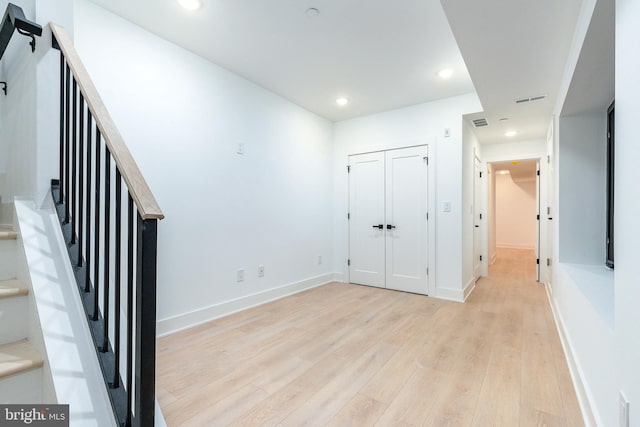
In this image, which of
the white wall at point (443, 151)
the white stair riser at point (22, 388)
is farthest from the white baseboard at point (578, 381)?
the white stair riser at point (22, 388)

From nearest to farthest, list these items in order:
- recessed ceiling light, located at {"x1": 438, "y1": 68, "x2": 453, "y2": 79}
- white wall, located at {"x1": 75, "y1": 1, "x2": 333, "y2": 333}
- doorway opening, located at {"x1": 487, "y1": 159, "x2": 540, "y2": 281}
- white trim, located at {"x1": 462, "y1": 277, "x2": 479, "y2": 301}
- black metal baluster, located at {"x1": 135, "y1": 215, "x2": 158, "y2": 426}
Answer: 1. black metal baluster, located at {"x1": 135, "y1": 215, "x2": 158, "y2": 426}
2. white wall, located at {"x1": 75, "y1": 1, "x2": 333, "y2": 333}
3. recessed ceiling light, located at {"x1": 438, "y1": 68, "x2": 453, "y2": 79}
4. white trim, located at {"x1": 462, "y1": 277, "x2": 479, "y2": 301}
5. doorway opening, located at {"x1": 487, "y1": 159, "x2": 540, "y2": 281}

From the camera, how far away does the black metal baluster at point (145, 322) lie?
0.95m

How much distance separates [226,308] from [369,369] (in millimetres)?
1699

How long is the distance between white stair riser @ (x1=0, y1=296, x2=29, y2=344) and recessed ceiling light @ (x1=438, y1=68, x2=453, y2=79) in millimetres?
3659

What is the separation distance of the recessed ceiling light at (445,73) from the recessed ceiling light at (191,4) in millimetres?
2371

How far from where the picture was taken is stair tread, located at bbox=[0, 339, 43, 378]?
1028 millimetres

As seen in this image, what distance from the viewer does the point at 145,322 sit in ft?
3.15

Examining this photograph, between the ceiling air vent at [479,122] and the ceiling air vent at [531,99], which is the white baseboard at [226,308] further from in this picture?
the ceiling air vent at [531,99]

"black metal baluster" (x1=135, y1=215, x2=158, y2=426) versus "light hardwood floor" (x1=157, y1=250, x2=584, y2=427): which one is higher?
"black metal baluster" (x1=135, y1=215, x2=158, y2=426)

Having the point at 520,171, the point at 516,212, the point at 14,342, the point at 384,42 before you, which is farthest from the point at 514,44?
the point at 516,212

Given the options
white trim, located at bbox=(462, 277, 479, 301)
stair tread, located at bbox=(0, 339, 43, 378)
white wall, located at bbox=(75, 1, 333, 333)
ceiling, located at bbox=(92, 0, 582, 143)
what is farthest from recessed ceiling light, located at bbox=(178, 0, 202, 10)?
white trim, located at bbox=(462, 277, 479, 301)

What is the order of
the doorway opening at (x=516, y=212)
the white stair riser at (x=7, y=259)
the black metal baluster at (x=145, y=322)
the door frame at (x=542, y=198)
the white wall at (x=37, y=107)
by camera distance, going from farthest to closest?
the doorway opening at (x=516, y=212)
the door frame at (x=542, y=198)
the white wall at (x=37, y=107)
the white stair riser at (x=7, y=259)
the black metal baluster at (x=145, y=322)

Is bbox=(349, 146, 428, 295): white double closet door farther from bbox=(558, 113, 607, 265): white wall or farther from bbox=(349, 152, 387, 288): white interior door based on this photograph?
bbox=(558, 113, 607, 265): white wall

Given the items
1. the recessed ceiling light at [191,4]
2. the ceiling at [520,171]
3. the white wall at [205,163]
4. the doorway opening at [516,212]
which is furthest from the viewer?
the doorway opening at [516,212]
